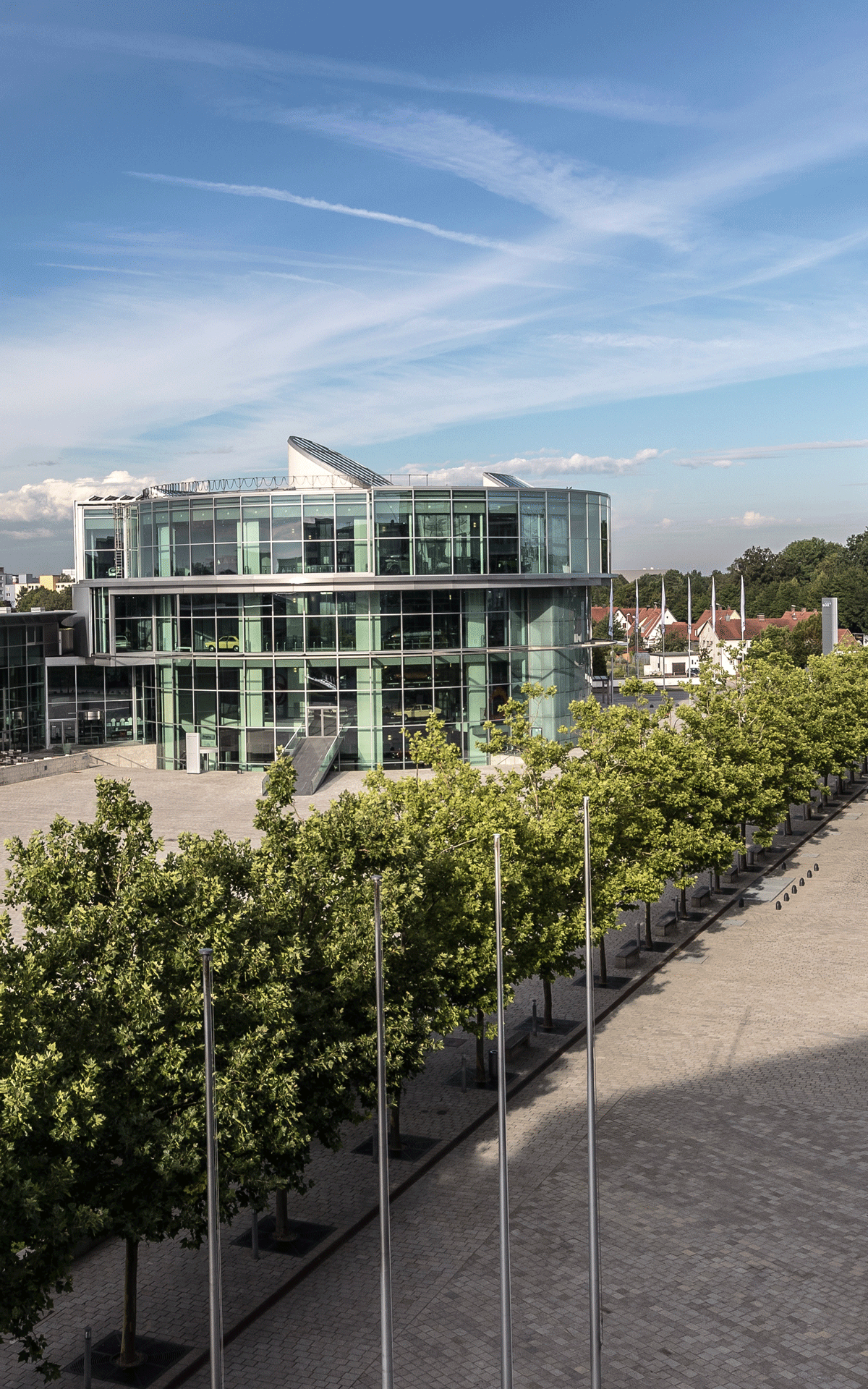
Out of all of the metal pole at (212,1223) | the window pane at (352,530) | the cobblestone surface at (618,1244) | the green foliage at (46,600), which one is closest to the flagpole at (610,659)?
the window pane at (352,530)

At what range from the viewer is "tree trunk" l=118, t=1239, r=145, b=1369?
16.0m

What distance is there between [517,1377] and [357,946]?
6053mm

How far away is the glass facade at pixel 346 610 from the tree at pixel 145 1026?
43.0m

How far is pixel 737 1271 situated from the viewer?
17781mm

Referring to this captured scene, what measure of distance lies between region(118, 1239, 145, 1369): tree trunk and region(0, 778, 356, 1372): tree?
23 millimetres

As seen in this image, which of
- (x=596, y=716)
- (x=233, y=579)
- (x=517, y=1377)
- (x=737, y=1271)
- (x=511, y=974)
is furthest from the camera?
(x=233, y=579)

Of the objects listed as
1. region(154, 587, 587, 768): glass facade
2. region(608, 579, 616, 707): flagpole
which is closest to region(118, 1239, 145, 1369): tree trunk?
region(154, 587, 587, 768): glass facade

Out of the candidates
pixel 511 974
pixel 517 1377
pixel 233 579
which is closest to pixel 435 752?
pixel 511 974

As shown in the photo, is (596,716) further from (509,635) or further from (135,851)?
(509,635)

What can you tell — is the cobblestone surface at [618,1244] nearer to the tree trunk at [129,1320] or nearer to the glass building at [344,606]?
the tree trunk at [129,1320]

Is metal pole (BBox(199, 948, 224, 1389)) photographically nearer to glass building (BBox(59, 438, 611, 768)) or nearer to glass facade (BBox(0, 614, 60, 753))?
glass building (BBox(59, 438, 611, 768))

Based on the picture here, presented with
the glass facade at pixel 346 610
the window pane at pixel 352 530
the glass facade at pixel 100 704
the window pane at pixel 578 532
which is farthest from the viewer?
the glass facade at pixel 100 704

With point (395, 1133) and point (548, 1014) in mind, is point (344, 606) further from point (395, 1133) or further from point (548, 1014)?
point (395, 1133)

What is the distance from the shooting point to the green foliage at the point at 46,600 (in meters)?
149
